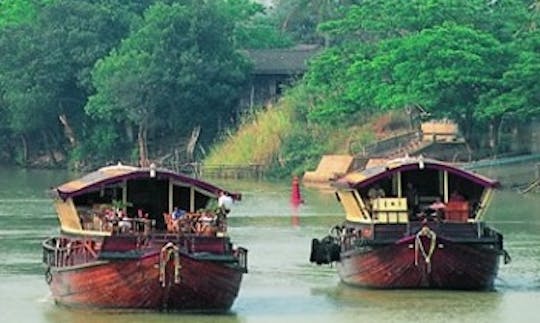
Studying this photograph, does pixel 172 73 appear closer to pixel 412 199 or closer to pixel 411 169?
pixel 412 199

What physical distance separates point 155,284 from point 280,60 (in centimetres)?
6183

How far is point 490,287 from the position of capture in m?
33.8

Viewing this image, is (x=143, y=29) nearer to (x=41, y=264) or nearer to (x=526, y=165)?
(x=526, y=165)

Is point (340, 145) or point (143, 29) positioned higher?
point (143, 29)

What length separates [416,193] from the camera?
1384 inches

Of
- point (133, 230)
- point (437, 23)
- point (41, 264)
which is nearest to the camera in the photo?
point (133, 230)

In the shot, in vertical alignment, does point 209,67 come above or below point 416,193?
above

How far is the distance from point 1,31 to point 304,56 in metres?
15.0

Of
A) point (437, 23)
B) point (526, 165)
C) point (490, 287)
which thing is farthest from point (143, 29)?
point (490, 287)

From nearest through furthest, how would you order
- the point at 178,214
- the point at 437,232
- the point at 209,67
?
the point at 178,214
the point at 437,232
the point at 209,67

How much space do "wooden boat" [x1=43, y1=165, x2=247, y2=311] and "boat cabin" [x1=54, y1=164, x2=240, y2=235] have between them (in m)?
0.02

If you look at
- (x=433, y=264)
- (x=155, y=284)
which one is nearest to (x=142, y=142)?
(x=433, y=264)

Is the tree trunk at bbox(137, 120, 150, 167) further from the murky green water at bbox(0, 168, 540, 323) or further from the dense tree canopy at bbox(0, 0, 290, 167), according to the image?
the murky green water at bbox(0, 168, 540, 323)

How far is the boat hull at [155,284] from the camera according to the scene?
96.6ft
